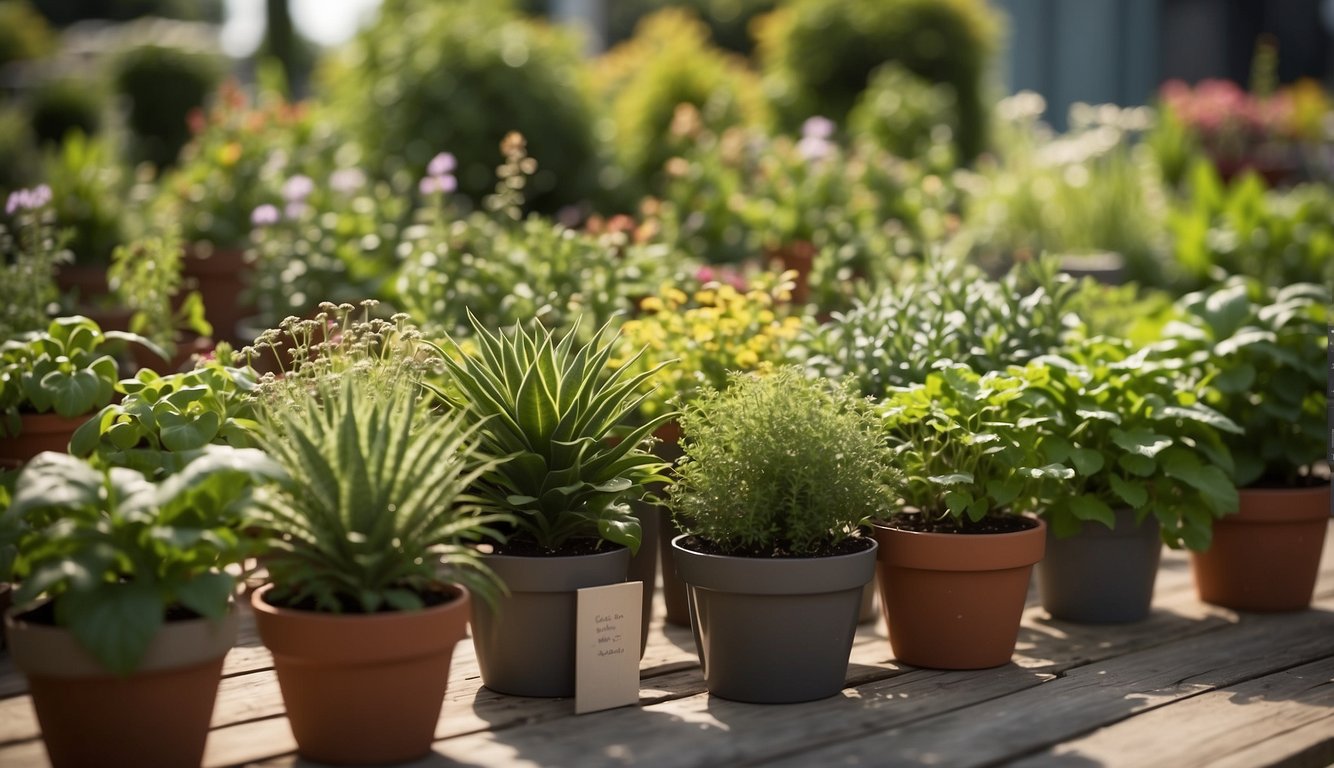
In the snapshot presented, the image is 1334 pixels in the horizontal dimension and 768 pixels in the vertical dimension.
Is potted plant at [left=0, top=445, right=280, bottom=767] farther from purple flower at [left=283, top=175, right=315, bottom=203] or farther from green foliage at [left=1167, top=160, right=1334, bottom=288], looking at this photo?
green foliage at [left=1167, top=160, right=1334, bottom=288]

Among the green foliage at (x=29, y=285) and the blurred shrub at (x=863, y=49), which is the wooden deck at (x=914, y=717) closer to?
the green foliage at (x=29, y=285)

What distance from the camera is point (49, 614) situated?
8.29 ft

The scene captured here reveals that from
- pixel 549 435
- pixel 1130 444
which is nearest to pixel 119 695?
pixel 549 435

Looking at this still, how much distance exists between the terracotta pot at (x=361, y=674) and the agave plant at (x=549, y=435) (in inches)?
17.2

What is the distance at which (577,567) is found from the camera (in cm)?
292

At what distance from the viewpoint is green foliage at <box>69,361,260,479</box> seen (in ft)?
9.41

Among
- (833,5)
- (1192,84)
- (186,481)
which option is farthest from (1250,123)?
(186,481)

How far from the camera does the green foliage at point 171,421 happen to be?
2.87 metres

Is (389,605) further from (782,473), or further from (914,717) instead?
(914,717)

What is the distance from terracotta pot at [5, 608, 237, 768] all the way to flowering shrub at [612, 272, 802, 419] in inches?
54.6

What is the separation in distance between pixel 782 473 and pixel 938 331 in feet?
2.73

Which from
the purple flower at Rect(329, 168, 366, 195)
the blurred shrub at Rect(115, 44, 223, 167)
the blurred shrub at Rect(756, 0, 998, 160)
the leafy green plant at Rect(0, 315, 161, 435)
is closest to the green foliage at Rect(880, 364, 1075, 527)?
the leafy green plant at Rect(0, 315, 161, 435)

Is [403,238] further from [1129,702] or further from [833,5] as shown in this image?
[833,5]

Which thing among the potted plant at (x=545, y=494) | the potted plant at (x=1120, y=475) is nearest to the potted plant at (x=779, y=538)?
the potted plant at (x=545, y=494)
